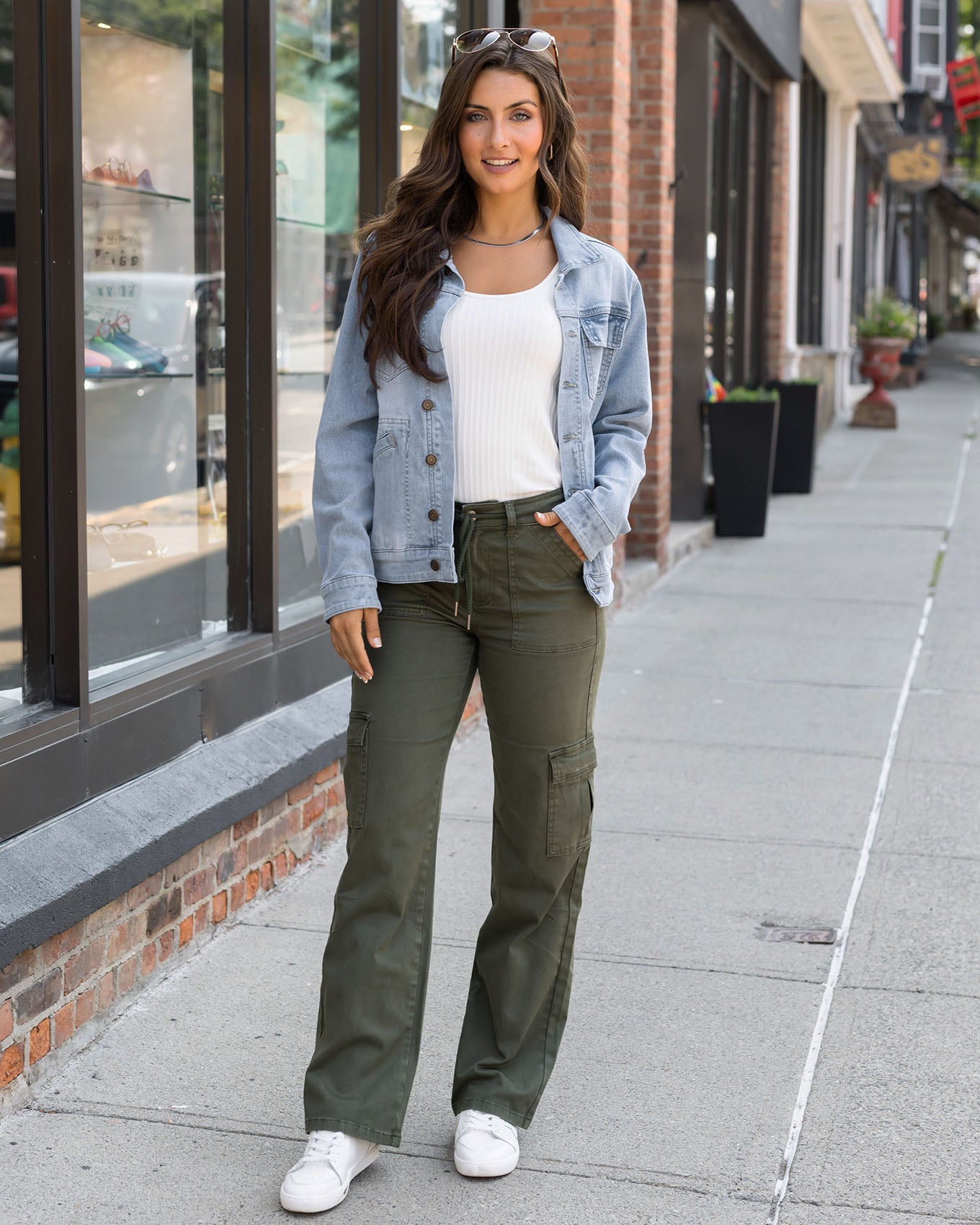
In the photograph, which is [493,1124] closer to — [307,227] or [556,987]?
[556,987]

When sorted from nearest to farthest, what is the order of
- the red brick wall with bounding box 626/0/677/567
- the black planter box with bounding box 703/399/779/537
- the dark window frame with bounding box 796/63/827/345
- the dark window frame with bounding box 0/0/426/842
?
the dark window frame with bounding box 0/0/426/842 → the red brick wall with bounding box 626/0/677/567 → the black planter box with bounding box 703/399/779/537 → the dark window frame with bounding box 796/63/827/345

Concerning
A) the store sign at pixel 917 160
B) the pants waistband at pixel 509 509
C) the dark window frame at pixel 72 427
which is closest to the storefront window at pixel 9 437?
the dark window frame at pixel 72 427

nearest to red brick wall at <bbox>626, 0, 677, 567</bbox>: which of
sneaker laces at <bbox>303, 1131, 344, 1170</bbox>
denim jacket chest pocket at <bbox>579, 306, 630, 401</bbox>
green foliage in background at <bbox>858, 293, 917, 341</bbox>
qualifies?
denim jacket chest pocket at <bbox>579, 306, 630, 401</bbox>

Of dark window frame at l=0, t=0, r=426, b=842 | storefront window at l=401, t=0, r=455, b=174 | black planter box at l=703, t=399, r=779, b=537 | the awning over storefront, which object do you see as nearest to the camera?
dark window frame at l=0, t=0, r=426, b=842

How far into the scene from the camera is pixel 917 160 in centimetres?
2322

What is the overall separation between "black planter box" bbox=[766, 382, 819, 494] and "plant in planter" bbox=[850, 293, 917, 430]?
19.4 feet

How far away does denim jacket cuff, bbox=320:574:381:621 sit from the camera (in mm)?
2773

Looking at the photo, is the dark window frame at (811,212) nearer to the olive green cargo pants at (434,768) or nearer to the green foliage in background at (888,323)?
the green foliage in background at (888,323)

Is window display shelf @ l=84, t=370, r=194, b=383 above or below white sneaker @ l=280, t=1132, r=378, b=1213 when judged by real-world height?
above

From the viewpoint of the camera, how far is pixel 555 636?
2834mm

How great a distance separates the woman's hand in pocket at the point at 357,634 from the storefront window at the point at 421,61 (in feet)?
10.4

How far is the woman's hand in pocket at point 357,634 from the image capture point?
2781mm

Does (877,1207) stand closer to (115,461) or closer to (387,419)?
(387,419)

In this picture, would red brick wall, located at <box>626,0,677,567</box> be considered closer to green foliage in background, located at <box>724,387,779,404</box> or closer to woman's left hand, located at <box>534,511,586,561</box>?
green foliage in background, located at <box>724,387,779,404</box>
